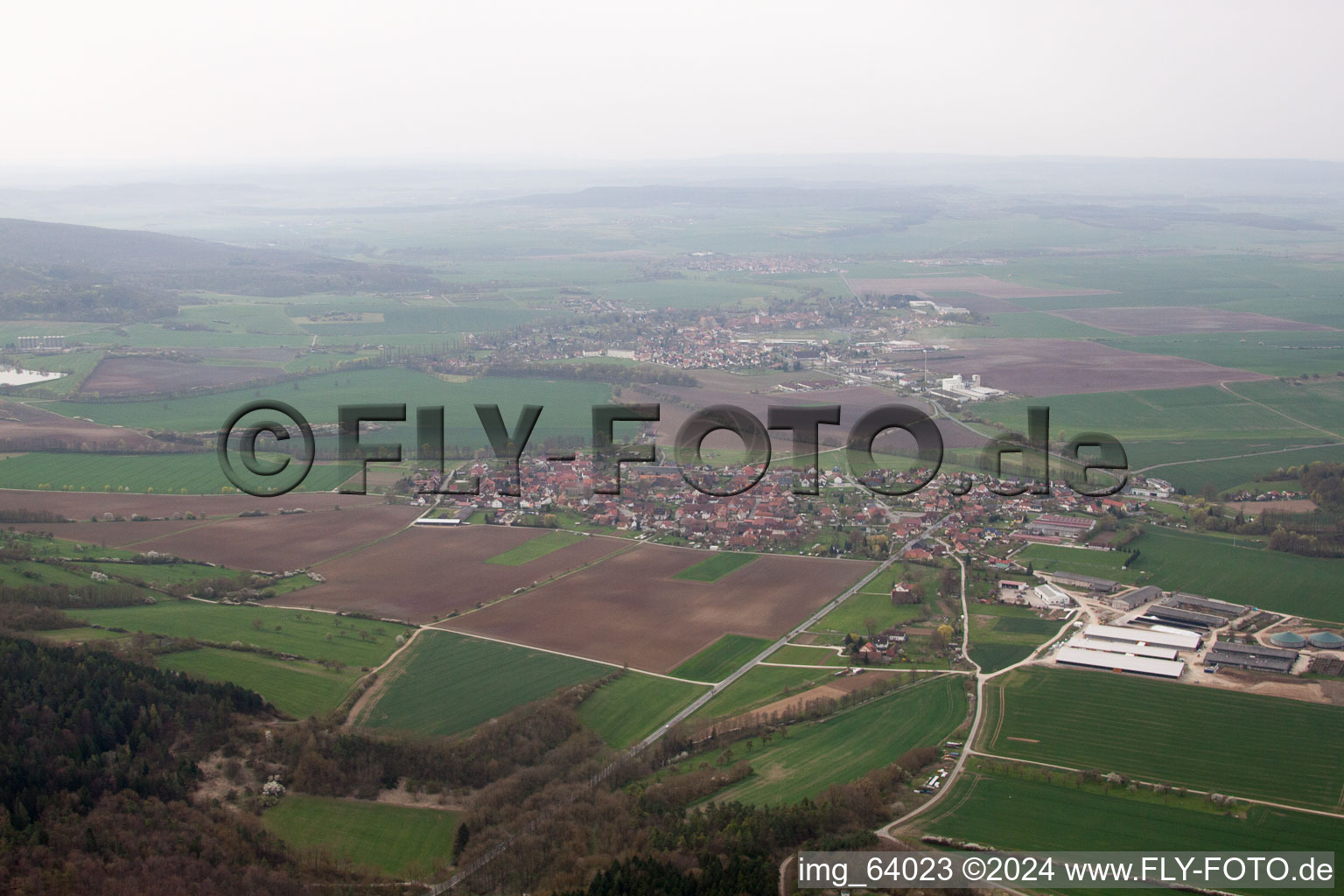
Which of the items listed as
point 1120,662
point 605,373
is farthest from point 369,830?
point 605,373

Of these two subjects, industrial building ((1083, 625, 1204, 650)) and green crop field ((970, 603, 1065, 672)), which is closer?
green crop field ((970, 603, 1065, 672))

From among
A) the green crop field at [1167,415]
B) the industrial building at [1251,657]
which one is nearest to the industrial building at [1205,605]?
the industrial building at [1251,657]

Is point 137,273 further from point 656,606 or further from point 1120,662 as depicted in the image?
point 1120,662

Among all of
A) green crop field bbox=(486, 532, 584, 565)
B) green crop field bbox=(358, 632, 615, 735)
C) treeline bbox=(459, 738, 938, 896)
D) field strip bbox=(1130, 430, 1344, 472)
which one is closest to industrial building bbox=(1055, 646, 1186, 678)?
treeline bbox=(459, 738, 938, 896)

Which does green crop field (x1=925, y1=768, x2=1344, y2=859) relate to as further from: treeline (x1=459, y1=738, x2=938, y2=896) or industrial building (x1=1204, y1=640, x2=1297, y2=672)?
industrial building (x1=1204, y1=640, x2=1297, y2=672)

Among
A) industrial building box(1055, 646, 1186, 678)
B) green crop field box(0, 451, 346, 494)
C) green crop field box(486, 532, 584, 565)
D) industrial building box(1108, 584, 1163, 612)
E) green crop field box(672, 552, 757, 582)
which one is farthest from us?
green crop field box(0, 451, 346, 494)

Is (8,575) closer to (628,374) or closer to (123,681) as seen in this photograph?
(123,681)

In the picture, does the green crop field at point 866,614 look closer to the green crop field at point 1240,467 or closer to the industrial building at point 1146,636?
the industrial building at point 1146,636
